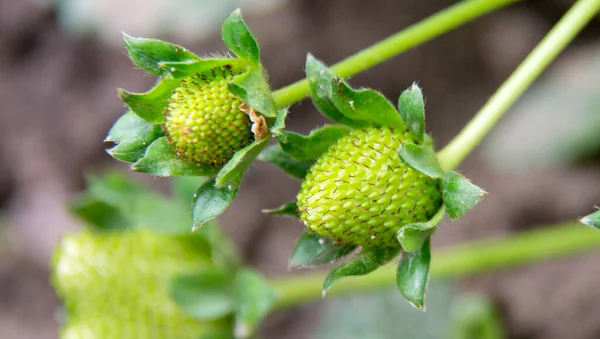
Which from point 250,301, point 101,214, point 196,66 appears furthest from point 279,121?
point 101,214

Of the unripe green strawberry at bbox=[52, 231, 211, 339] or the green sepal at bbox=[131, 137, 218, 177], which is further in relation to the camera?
the unripe green strawberry at bbox=[52, 231, 211, 339]

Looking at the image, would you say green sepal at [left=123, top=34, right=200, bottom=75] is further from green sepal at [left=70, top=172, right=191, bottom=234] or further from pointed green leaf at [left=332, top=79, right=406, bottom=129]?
green sepal at [left=70, top=172, right=191, bottom=234]

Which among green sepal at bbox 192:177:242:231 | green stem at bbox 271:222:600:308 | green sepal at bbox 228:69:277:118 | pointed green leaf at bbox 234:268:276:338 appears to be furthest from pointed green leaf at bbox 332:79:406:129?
green stem at bbox 271:222:600:308

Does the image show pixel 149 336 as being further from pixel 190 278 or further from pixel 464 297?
pixel 464 297

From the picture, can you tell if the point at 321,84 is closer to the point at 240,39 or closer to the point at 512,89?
the point at 240,39

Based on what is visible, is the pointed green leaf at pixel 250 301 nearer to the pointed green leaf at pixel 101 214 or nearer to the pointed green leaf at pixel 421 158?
the pointed green leaf at pixel 101 214

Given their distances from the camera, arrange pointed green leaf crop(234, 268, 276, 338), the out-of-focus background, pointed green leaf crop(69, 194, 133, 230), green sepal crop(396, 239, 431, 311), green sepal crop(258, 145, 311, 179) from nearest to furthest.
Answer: green sepal crop(396, 239, 431, 311)
green sepal crop(258, 145, 311, 179)
pointed green leaf crop(234, 268, 276, 338)
pointed green leaf crop(69, 194, 133, 230)
the out-of-focus background

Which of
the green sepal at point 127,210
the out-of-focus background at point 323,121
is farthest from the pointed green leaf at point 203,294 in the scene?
the out-of-focus background at point 323,121
